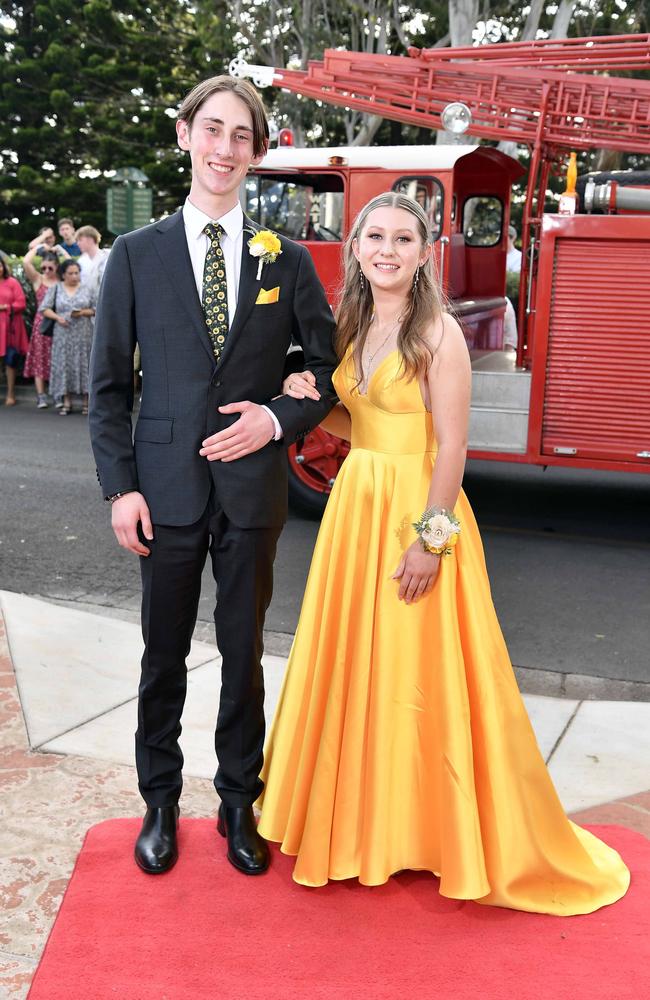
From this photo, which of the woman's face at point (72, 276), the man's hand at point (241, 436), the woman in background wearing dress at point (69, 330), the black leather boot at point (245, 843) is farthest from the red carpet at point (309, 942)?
the woman's face at point (72, 276)

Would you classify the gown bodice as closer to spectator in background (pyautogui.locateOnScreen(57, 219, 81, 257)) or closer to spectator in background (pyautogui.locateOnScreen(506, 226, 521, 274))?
spectator in background (pyautogui.locateOnScreen(506, 226, 521, 274))

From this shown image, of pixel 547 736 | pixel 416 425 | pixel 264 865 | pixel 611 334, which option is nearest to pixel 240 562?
pixel 416 425

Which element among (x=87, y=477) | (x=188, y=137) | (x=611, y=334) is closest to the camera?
(x=188, y=137)

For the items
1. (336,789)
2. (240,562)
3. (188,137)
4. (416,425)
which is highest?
(188,137)

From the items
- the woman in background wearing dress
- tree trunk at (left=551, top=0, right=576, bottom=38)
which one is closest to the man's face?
the woman in background wearing dress

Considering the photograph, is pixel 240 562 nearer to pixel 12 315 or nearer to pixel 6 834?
pixel 6 834

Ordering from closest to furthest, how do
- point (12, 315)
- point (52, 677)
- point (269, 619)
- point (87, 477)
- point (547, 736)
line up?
point (547, 736) → point (52, 677) → point (269, 619) → point (87, 477) → point (12, 315)

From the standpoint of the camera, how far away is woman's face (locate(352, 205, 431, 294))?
2.96 meters

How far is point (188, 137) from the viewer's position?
9.65 feet

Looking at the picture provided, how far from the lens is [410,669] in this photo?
3.00 m

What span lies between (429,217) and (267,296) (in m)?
4.81

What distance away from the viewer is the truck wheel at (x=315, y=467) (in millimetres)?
7594

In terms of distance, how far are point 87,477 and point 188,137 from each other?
628cm

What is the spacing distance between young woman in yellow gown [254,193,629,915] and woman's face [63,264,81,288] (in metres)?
9.78
